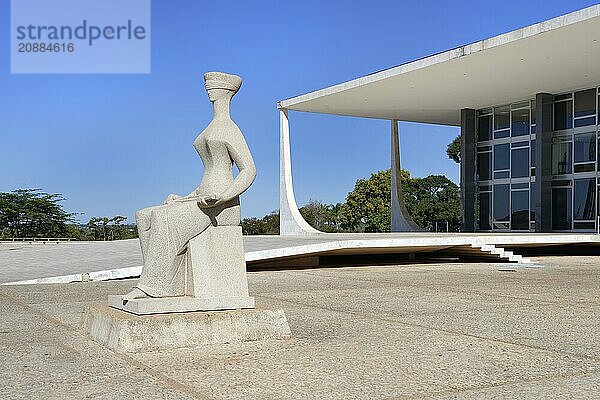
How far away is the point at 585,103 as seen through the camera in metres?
28.0

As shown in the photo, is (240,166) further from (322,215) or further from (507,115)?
(322,215)

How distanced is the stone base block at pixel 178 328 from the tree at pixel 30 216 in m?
49.8

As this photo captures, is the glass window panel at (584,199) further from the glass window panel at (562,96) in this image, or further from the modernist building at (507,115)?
the glass window panel at (562,96)

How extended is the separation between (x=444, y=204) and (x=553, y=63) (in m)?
20.8

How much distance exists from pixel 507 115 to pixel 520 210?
13.9ft

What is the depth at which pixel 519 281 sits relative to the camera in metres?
13.0

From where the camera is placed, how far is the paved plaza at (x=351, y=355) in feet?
14.4

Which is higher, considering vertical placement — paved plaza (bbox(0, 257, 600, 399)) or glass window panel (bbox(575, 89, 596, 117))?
glass window panel (bbox(575, 89, 596, 117))

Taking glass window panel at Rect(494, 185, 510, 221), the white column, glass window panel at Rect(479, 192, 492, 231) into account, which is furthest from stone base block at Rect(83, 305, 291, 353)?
the white column

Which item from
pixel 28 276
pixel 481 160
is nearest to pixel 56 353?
pixel 28 276

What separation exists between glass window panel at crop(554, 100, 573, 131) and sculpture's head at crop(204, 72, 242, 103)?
80.5 ft

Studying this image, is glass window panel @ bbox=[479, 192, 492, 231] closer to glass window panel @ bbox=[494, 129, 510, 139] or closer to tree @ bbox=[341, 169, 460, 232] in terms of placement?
glass window panel @ bbox=[494, 129, 510, 139]

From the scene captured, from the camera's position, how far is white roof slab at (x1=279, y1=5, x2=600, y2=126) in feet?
65.8

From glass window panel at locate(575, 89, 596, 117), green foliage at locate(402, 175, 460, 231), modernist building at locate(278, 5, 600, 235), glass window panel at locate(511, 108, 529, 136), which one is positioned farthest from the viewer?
green foliage at locate(402, 175, 460, 231)
